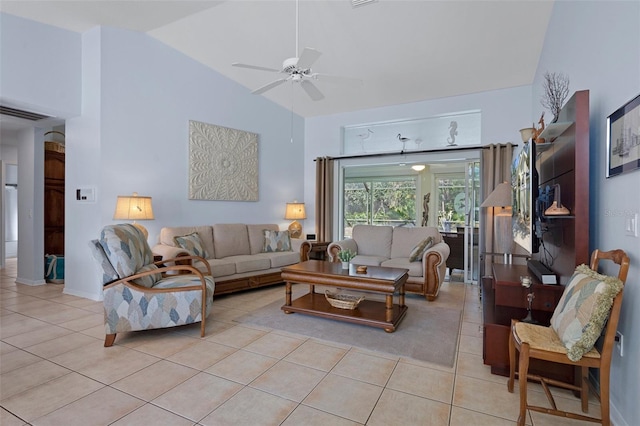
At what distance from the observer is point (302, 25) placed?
4059 mm

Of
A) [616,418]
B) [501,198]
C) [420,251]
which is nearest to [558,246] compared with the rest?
[616,418]

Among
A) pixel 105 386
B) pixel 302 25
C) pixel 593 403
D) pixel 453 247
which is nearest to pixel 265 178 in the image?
pixel 302 25

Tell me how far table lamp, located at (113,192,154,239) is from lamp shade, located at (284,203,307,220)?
280cm

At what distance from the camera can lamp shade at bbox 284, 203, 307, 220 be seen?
256 inches

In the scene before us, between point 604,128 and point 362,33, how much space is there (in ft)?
9.78

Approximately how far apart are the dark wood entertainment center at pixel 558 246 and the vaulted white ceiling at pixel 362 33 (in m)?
1.78

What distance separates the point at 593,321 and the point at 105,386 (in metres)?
2.94

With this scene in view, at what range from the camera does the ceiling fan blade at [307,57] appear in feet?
9.20

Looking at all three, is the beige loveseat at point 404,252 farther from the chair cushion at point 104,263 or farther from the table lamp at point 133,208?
the chair cushion at point 104,263

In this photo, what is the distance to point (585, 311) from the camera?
1680mm

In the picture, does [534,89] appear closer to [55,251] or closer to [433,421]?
[433,421]

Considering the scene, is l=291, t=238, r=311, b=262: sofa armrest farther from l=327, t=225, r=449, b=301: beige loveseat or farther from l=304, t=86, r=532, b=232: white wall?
l=304, t=86, r=532, b=232: white wall

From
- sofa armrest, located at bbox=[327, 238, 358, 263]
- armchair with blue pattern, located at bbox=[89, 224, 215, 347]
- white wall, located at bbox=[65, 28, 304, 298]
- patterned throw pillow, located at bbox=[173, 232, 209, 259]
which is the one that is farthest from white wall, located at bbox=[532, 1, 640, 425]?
white wall, located at bbox=[65, 28, 304, 298]

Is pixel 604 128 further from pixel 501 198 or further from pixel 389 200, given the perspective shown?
pixel 389 200
